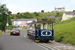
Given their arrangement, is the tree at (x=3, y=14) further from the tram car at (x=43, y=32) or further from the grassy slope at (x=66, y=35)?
the tram car at (x=43, y=32)

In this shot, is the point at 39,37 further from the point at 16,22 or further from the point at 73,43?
the point at 16,22

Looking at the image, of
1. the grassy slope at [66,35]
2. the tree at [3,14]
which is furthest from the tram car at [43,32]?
the tree at [3,14]

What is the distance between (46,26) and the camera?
58.3 ft

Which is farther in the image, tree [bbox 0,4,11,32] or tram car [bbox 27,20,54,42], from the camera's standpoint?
tree [bbox 0,4,11,32]

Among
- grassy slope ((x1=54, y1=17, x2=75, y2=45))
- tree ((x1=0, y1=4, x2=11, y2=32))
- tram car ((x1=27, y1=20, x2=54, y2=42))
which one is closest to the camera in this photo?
tram car ((x1=27, y1=20, x2=54, y2=42))

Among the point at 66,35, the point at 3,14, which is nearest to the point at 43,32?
the point at 66,35

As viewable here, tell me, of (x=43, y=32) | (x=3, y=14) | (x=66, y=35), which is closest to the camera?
(x=43, y=32)

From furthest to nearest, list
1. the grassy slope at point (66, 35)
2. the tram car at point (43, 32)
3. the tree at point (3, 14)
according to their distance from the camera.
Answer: the tree at point (3, 14), the grassy slope at point (66, 35), the tram car at point (43, 32)

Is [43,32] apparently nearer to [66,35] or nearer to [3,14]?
[66,35]

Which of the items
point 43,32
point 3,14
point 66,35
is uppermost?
point 3,14

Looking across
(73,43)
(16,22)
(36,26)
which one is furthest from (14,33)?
(16,22)

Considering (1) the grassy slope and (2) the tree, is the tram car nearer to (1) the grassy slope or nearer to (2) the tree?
(1) the grassy slope

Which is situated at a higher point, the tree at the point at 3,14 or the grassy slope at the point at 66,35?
the tree at the point at 3,14

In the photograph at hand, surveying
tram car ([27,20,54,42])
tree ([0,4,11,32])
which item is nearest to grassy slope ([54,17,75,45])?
tram car ([27,20,54,42])
